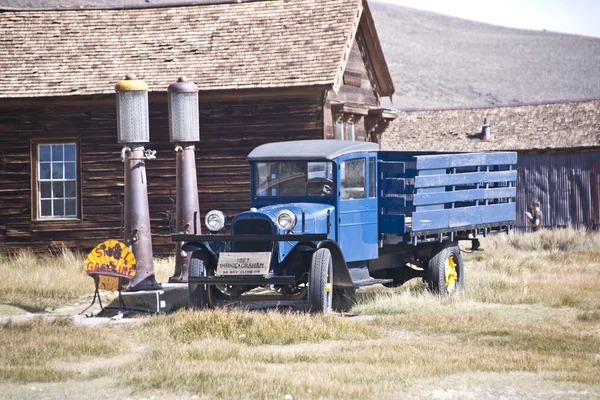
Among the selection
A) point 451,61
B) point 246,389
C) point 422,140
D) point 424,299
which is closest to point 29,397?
point 246,389

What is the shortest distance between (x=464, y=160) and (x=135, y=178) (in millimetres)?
4685

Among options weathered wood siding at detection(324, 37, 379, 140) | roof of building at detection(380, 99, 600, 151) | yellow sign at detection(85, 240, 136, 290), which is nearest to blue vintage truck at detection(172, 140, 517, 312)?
yellow sign at detection(85, 240, 136, 290)

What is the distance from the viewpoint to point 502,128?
32562mm

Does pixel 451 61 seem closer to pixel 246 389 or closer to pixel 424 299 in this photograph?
pixel 424 299

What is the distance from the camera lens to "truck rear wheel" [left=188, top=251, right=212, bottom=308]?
38.8ft

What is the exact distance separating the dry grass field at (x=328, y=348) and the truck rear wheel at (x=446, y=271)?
0.31 meters

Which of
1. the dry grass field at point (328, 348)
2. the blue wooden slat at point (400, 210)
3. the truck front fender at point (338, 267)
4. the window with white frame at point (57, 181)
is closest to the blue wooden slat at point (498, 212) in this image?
the dry grass field at point (328, 348)

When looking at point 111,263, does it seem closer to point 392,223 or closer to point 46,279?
point 46,279

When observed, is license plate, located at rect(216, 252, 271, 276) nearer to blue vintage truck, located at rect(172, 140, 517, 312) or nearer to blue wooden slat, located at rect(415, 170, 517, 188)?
blue vintage truck, located at rect(172, 140, 517, 312)

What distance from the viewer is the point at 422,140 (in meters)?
33.1

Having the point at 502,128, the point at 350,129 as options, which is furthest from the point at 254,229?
the point at 502,128

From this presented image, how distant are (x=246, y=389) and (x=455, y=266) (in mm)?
7424

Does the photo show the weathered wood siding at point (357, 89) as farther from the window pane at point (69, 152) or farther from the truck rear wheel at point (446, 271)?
the truck rear wheel at point (446, 271)

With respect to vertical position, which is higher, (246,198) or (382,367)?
(246,198)
